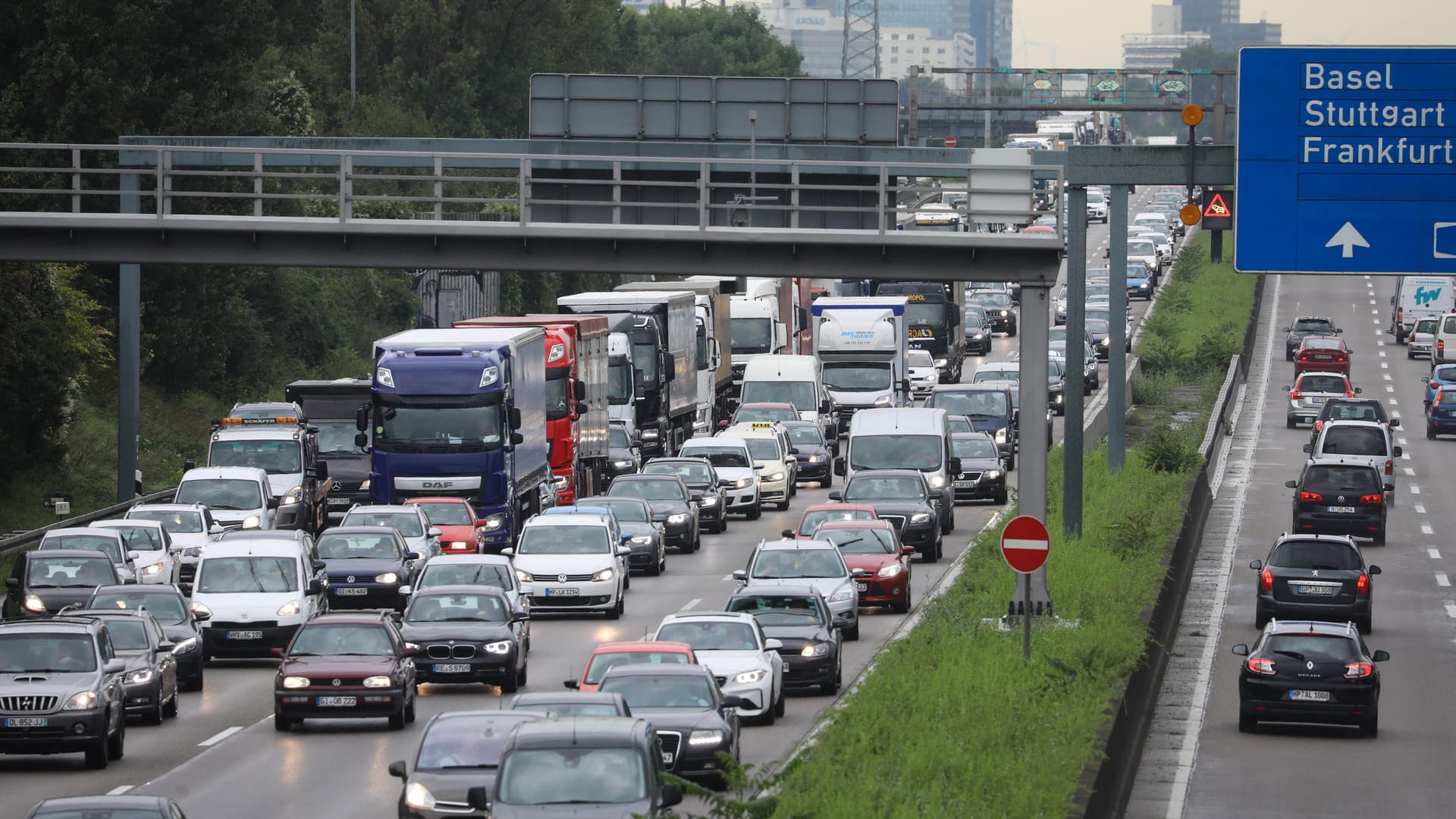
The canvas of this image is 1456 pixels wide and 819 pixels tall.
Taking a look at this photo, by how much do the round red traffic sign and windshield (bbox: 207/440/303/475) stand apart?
22.2 metres

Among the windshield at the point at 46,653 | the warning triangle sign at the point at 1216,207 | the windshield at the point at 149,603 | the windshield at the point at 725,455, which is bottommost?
the windshield at the point at 725,455

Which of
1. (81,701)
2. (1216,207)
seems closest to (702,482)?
(1216,207)

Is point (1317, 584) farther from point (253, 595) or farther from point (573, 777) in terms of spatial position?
point (573, 777)

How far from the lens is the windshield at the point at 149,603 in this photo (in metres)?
28.3

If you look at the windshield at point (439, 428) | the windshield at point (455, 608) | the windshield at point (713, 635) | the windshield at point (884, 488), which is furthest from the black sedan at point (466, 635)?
the windshield at point (884, 488)

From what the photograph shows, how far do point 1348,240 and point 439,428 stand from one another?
16.7m

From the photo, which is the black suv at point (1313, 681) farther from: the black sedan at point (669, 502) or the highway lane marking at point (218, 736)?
the black sedan at point (669, 502)

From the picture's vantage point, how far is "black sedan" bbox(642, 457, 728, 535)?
46.4 meters

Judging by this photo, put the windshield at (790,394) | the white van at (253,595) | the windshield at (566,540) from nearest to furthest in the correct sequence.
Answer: the white van at (253,595)
the windshield at (566,540)
the windshield at (790,394)

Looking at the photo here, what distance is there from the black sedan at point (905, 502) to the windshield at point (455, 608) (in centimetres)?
1358

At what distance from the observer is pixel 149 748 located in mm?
24188

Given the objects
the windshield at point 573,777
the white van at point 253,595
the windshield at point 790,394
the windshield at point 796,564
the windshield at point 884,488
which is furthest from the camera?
the windshield at point 790,394

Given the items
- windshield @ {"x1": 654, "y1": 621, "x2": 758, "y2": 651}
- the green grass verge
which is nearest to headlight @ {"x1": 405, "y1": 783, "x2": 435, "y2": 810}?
the green grass verge

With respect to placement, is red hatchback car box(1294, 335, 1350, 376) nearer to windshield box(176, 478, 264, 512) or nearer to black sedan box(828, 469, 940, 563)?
black sedan box(828, 469, 940, 563)
